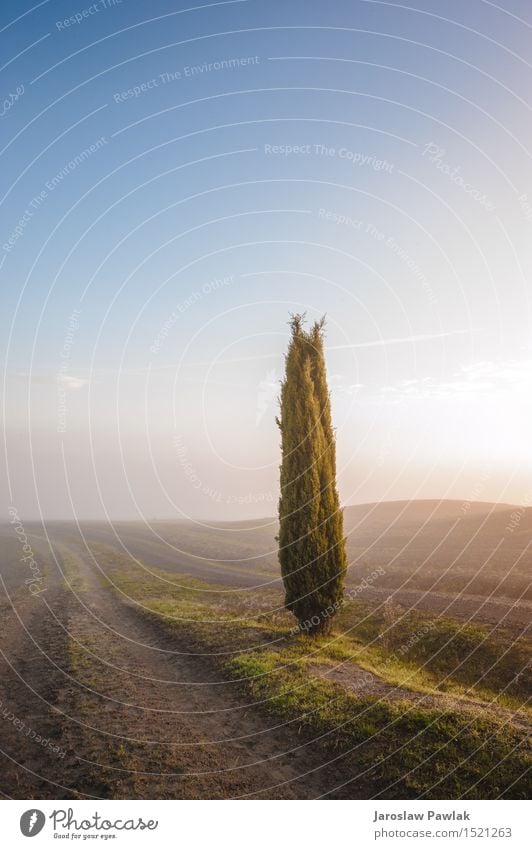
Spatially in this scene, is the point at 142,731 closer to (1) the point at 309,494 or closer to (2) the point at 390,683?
(2) the point at 390,683

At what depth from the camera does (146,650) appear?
15758mm

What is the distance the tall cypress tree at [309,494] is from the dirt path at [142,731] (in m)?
4.29

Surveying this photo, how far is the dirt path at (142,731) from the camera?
24.2 feet

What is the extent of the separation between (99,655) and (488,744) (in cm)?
1217

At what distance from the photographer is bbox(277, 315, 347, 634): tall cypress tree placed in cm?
1599

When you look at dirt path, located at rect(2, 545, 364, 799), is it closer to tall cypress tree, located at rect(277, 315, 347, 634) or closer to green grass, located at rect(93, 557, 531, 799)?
green grass, located at rect(93, 557, 531, 799)
